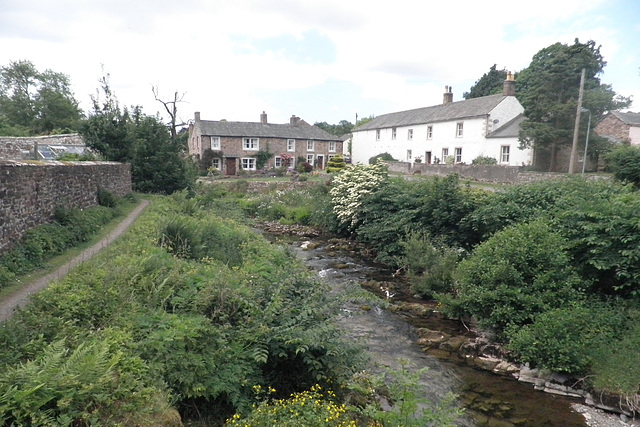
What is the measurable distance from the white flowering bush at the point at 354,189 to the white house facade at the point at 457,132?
1791 cm

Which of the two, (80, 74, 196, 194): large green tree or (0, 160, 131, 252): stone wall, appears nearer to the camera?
(0, 160, 131, 252): stone wall

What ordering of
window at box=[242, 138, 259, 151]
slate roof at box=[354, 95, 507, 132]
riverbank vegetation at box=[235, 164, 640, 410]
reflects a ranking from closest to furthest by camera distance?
1. riverbank vegetation at box=[235, 164, 640, 410]
2. slate roof at box=[354, 95, 507, 132]
3. window at box=[242, 138, 259, 151]

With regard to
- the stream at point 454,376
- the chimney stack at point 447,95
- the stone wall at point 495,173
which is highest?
the chimney stack at point 447,95

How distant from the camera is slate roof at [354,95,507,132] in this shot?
38438mm

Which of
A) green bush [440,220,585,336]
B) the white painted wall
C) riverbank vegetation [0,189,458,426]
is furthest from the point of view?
the white painted wall

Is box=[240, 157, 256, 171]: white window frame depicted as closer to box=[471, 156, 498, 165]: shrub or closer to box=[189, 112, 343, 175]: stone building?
box=[189, 112, 343, 175]: stone building

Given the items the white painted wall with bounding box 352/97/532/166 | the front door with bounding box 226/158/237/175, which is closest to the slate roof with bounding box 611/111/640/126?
the white painted wall with bounding box 352/97/532/166

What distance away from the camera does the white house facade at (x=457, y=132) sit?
119 feet

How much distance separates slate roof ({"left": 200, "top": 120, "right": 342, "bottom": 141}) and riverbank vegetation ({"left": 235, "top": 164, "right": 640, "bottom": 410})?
3850 cm

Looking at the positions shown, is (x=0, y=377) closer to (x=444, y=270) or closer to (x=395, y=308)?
(x=395, y=308)

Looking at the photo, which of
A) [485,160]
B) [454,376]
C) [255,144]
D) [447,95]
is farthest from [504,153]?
[454,376]

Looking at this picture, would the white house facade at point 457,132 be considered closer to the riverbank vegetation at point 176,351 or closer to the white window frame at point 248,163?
the white window frame at point 248,163

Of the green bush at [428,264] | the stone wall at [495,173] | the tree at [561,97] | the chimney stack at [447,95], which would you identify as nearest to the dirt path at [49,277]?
the green bush at [428,264]

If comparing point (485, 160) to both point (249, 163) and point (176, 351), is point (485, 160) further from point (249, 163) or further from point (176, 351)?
point (176, 351)
